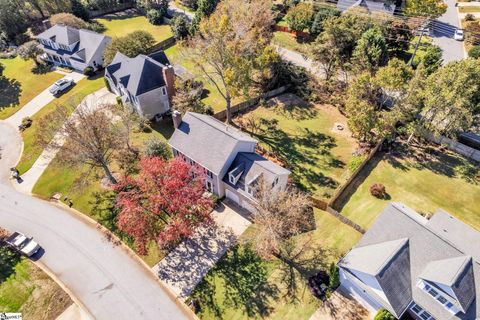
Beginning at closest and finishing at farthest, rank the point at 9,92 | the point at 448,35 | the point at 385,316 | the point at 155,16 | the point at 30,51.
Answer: the point at 385,316, the point at 9,92, the point at 448,35, the point at 30,51, the point at 155,16

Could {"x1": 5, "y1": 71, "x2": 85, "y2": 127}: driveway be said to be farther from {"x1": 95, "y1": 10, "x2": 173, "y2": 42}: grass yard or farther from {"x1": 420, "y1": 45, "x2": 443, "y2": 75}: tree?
{"x1": 420, "y1": 45, "x2": 443, "y2": 75}: tree

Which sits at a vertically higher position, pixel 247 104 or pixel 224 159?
pixel 247 104

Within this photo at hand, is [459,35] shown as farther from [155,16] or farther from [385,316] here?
[155,16]

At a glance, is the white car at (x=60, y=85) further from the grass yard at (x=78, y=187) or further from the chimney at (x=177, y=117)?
the chimney at (x=177, y=117)

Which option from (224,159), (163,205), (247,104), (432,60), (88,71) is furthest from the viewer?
(88,71)

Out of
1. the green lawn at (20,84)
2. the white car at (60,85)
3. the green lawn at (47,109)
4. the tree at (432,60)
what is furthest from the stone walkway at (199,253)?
the green lawn at (20,84)

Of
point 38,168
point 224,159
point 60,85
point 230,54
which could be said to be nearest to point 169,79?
point 230,54

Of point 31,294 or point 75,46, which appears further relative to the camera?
point 75,46
